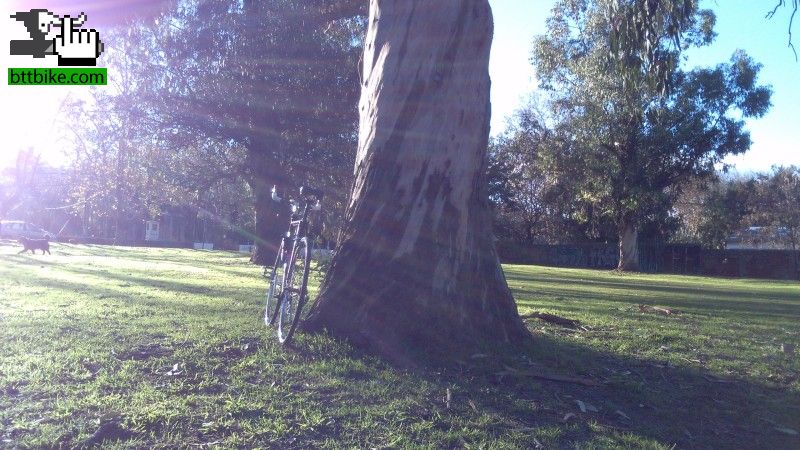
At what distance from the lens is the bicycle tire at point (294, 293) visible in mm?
5797

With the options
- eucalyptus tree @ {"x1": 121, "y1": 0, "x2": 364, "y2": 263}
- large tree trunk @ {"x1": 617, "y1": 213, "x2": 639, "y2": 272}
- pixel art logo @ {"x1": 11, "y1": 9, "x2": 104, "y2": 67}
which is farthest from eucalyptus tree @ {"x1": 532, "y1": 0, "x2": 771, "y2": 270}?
pixel art logo @ {"x1": 11, "y1": 9, "x2": 104, "y2": 67}

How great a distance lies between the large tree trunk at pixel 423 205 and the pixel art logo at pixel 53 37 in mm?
8062

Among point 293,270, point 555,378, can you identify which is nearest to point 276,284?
point 293,270

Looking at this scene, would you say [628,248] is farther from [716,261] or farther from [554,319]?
[554,319]

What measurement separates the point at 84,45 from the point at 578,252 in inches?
1469

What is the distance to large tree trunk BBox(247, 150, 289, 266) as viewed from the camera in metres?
21.2

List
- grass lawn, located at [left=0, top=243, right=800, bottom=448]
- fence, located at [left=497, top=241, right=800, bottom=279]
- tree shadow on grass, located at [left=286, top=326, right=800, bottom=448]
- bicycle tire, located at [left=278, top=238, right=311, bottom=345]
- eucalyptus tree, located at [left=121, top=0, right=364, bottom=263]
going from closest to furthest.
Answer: grass lawn, located at [left=0, top=243, right=800, bottom=448] → tree shadow on grass, located at [left=286, top=326, right=800, bottom=448] → bicycle tire, located at [left=278, top=238, right=311, bottom=345] → eucalyptus tree, located at [left=121, top=0, right=364, bottom=263] → fence, located at [left=497, top=241, right=800, bottom=279]

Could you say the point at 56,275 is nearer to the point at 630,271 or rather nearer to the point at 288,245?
the point at 288,245

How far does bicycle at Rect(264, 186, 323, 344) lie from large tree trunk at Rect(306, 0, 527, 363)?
0.25 m

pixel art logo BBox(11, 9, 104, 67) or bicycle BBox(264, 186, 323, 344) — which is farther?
pixel art logo BBox(11, 9, 104, 67)

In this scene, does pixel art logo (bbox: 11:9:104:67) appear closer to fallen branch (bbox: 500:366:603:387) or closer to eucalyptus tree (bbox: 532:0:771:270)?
fallen branch (bbox: 500:366:603:387)

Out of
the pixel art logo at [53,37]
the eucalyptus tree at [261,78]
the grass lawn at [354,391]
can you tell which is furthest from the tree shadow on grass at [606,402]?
the eucalyptus tree at [261,78]

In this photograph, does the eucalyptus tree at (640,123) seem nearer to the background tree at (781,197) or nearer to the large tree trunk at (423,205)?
the background tree at (781,197)

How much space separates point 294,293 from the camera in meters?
6.12
